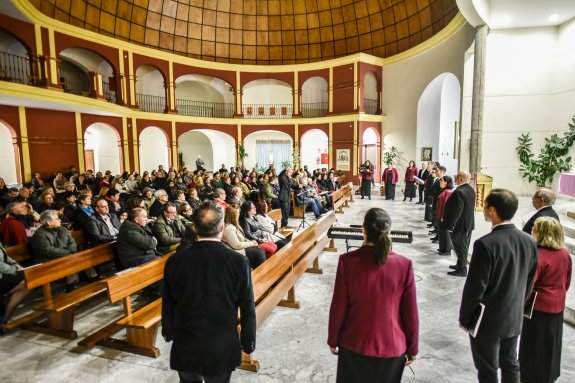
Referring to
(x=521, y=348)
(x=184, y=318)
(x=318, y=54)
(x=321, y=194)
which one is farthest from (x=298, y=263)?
(x=318, y=54)

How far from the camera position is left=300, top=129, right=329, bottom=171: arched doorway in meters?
22.1

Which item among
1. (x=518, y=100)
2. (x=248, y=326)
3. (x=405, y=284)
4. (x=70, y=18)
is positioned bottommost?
(x=248, y=326)

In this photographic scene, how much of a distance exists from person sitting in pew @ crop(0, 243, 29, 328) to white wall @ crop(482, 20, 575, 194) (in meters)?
10.7

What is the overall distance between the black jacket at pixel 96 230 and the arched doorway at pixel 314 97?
1638 cm

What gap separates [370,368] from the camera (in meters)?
1.85

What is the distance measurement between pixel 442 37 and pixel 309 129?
773 cm

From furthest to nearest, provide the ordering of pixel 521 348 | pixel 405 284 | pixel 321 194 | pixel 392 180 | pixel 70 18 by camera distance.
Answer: pixel 70 18
pixel 392 180
pixel 321 194
pixel 521 348
pixel 405 284

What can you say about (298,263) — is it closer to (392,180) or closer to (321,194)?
(321,194)

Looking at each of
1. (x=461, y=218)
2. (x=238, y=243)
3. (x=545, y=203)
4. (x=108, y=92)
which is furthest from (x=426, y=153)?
(x=108, y=92)

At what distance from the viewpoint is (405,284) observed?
1.80 m

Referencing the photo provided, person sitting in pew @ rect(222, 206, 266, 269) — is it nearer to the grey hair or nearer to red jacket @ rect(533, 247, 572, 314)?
the grey hair

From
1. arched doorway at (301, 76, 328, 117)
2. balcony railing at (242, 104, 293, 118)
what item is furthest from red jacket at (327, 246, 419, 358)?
balcony railing at (242, 104, 293, 118)

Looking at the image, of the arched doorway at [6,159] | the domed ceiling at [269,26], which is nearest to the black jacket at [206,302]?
the arched doorway at [6,159]

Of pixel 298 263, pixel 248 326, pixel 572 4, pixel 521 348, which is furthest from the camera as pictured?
pixel 572 4
